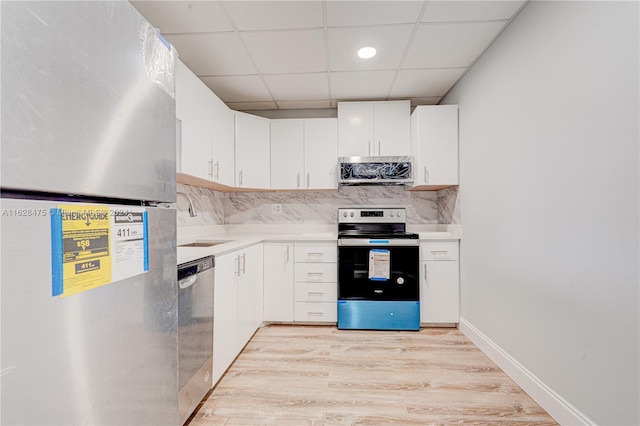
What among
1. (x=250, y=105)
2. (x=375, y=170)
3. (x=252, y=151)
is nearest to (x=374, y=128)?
(x=375, y=170)

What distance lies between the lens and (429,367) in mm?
1992

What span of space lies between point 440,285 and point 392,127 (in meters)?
1.66

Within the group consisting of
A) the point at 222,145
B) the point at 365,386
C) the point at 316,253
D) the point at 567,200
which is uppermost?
the point at 222,145

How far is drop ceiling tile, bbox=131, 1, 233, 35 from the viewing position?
1639 millimetres

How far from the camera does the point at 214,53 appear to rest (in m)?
A: 2.16

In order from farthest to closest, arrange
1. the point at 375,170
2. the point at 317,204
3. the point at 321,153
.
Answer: the point at 317,204, the point at 321,153, the point at 375,170

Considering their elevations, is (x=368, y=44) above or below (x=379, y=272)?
above

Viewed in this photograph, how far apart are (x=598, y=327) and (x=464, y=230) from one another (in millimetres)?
1360

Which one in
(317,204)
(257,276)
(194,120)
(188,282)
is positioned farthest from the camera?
(317,204)

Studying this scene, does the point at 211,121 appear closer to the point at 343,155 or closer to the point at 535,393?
the point at 343,155

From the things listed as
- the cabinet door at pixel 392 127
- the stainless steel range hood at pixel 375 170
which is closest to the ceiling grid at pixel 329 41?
the cabinet door at pixel 392 127

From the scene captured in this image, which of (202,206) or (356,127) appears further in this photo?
(356,127)

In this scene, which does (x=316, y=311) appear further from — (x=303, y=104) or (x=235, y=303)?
(x=303, y=104)

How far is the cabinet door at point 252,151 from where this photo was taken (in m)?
2.81
